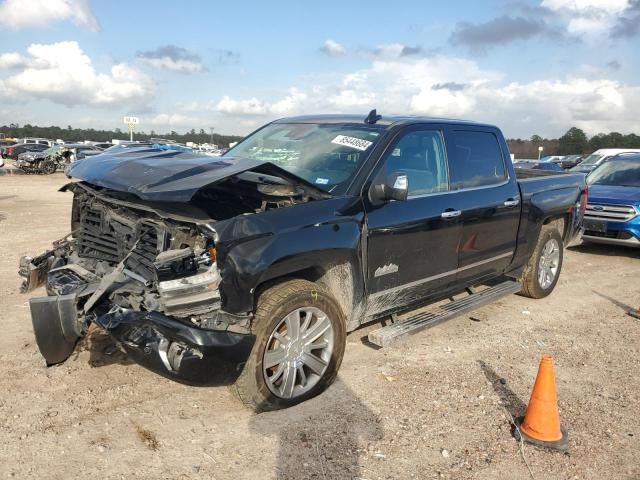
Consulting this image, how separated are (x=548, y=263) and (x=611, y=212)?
3.45 metres

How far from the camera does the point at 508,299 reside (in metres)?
6.52

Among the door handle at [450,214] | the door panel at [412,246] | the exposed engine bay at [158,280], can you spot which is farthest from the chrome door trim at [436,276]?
the exposed engine bay at [158,280]

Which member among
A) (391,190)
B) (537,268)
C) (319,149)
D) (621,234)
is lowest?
(621,234)

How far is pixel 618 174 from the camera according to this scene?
34.0 ft

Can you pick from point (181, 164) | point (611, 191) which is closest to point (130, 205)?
point (181, 164)

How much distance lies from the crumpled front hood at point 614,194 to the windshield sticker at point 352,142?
263 inches

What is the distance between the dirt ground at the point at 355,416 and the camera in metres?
3.01

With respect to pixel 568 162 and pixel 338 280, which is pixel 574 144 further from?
pixel 338 280

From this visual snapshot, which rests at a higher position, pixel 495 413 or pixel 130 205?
pixel 130 205

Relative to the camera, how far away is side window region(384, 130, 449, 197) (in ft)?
14.0

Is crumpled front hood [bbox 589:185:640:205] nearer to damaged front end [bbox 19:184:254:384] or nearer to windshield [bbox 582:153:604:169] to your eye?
damaged front end [bbox 19:184:254:384]

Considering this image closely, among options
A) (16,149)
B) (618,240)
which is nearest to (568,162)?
(618,240)

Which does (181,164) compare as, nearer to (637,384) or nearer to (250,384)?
(250,384)

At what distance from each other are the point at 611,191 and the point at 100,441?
9.34m
